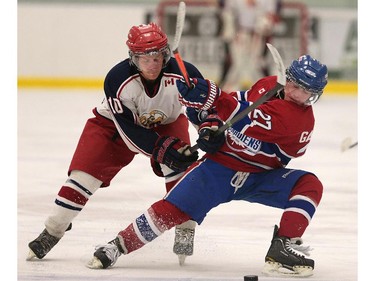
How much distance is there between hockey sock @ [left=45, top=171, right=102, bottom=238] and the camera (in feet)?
10.5

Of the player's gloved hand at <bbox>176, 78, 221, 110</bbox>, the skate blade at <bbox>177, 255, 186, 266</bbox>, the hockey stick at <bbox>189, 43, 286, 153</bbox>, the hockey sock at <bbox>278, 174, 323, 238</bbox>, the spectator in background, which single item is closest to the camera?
the hockey stick at <bbox>189, 43, 286, 153</bbox>

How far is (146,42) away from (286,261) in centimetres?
83

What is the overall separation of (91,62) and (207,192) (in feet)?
22.7

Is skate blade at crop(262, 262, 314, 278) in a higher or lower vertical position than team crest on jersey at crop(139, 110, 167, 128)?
lower

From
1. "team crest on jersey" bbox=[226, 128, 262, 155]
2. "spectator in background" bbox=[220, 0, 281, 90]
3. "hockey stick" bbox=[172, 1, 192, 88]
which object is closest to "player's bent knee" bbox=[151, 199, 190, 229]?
"team crest on jersey" bbox=[226, 128, 262, 155]

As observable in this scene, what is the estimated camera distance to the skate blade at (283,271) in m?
2.94

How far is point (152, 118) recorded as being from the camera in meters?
3.20

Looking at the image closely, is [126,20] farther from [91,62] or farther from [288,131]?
[288,131]

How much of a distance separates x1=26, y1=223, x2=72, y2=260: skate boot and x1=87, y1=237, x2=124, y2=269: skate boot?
0.22 meters

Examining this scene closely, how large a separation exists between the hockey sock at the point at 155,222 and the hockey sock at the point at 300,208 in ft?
1.04

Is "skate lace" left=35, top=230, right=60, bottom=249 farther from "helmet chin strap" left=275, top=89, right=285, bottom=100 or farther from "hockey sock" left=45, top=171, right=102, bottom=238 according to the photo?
"helmet chin strap" left=275, top=89, right=285, bottom=100

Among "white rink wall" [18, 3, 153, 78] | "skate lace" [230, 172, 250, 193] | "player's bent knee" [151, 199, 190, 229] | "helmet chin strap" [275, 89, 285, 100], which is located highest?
"helmet chin strap" [275, 89, 285, 100]

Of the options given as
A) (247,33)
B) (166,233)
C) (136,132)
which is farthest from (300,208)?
(247,33)

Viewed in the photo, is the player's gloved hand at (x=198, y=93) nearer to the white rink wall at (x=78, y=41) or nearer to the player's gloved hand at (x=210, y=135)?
the player's gloved hand at (x=210, y=135)
